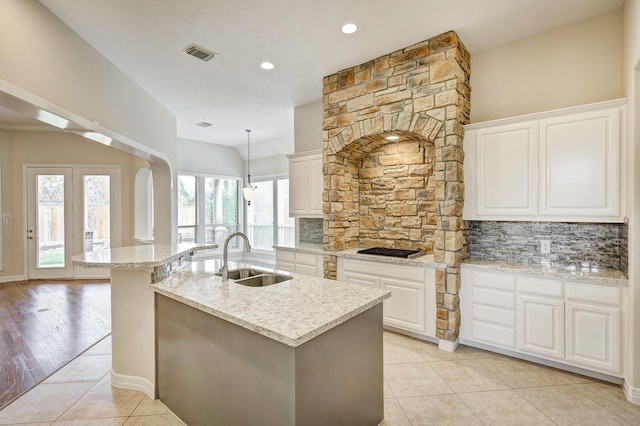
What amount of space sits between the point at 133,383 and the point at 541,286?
3.49 m

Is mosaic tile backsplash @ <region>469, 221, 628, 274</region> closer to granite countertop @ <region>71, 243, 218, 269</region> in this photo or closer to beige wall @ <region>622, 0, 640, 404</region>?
beige wall @ <region>622, 0, 640, 404</region>

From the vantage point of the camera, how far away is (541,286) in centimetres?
276

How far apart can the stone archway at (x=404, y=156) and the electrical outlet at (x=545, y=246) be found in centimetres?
69

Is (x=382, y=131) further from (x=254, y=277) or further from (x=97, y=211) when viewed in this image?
(x=97, y=211)

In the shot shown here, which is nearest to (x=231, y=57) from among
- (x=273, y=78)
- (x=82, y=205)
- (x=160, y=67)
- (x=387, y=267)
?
(x=273, y=78)

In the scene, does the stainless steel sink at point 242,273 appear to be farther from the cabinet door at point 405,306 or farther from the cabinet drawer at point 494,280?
the cabinet drawer at point 494,280

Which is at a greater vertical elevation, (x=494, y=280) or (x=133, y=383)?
(x=494, y=280)

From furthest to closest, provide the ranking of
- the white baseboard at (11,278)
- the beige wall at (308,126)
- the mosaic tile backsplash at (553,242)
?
the white baseboard at (11,278) → the beige wall at (308,126) → the mosaic tile backsplash at (553,242)

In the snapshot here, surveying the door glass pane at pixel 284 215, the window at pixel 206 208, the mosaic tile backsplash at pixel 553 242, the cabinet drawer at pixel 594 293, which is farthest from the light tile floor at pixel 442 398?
the door glass pane at pixel 284 215

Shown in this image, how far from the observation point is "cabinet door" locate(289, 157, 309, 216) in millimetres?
4613

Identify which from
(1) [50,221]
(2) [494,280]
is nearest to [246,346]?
(2) [494,280]

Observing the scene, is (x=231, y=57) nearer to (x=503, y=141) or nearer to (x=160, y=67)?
(x=160, y=67)

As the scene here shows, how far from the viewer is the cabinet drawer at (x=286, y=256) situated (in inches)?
176

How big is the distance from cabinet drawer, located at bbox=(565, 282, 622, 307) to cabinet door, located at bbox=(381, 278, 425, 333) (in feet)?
4.03
